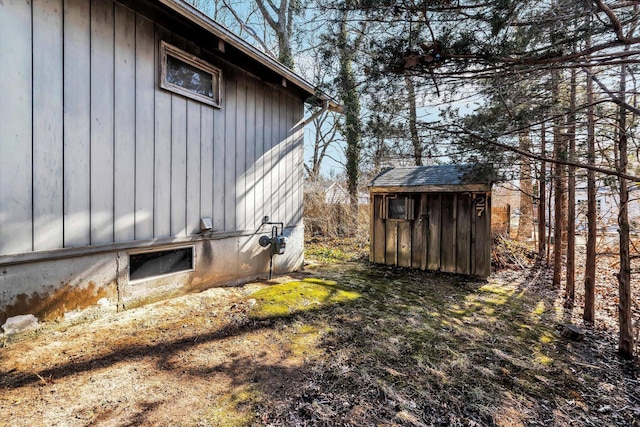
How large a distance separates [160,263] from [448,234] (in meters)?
5.30

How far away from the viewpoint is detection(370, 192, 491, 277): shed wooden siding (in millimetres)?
5898

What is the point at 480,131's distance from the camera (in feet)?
11.6

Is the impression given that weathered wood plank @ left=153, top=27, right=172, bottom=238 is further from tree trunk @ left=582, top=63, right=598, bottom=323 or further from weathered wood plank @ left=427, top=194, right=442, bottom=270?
tree trunk @ left=582, top=63, right=598, bottom=323

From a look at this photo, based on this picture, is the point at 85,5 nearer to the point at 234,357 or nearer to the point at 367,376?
the point at 234,357

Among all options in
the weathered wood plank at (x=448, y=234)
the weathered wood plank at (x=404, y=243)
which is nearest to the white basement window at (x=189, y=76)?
the weathered wood plank at (x=404, y=243)

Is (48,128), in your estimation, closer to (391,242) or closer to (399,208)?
(399,208)

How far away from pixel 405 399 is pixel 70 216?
3276 millimetres

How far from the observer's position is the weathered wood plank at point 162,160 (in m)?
3.44

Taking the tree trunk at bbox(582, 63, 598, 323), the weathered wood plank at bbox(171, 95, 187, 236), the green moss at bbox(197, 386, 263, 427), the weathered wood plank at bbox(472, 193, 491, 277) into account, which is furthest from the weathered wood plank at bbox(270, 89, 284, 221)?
the tree trunk at bbox(582, 63, 598, 323)

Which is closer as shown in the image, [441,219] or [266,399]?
[266,399]

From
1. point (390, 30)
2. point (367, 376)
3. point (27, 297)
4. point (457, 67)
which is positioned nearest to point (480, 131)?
point (457, 67)

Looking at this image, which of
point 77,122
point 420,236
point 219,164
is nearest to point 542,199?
point 420,236

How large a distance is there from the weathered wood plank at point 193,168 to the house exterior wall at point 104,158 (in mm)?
14

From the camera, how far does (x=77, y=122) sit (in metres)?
2.78
